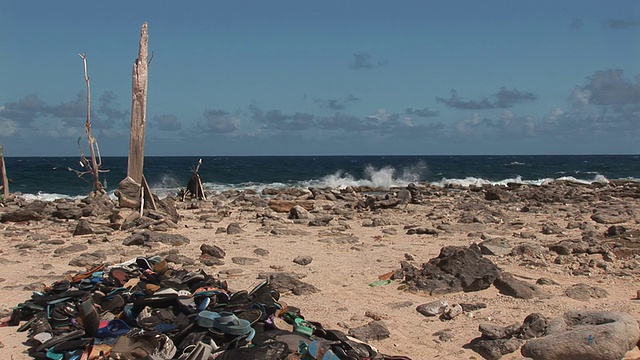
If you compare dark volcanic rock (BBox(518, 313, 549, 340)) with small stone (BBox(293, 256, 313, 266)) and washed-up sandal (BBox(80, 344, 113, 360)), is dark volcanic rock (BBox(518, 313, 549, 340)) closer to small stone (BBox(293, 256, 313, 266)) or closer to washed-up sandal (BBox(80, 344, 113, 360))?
washed-up sandal (BBox(80, 344, 113, 360))

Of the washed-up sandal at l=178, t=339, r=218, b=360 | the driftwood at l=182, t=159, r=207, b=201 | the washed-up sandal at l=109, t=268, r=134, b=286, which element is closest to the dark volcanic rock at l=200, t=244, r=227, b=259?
the washed-up sandal at l=109, t=268, r=134, b=286

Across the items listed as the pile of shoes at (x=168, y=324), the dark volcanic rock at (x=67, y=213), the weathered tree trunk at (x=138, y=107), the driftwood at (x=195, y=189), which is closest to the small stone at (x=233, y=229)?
the weathered tree trunk at (x=138, y=107)

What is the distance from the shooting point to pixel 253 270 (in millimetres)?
8055

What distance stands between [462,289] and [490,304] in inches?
22.1

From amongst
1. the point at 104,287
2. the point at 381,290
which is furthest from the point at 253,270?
the point at 104,287

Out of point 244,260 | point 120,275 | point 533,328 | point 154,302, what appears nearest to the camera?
point 533,328

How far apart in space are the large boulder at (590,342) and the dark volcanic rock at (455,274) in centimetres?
180

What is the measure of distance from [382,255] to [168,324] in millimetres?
4636

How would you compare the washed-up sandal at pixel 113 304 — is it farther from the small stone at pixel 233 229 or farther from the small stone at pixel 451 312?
the small stone at pixel 233 229

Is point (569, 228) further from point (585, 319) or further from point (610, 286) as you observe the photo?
point (585, 319)

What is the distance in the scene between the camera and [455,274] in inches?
277

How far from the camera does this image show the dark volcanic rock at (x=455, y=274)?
684 cm

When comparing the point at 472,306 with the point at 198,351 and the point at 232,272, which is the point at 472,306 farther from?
the point at 232,272

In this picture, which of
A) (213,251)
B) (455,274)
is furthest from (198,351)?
(213,251)
